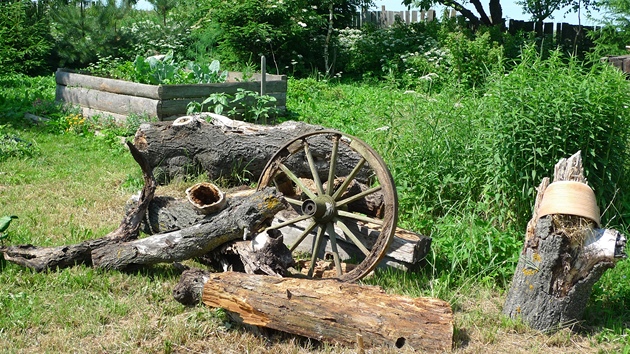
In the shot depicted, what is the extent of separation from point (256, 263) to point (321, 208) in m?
0.75

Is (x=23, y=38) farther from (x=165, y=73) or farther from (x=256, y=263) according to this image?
(x=256, y=263)

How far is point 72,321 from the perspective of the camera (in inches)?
170

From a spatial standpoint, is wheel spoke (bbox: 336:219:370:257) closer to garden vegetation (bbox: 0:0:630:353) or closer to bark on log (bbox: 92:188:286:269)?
garden vegetation (bbox: 0:0:630:353)

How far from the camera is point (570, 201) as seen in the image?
4.23 metres

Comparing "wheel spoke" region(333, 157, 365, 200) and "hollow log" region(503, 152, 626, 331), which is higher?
"wheel spoke" region(333, 157, 365, 200)

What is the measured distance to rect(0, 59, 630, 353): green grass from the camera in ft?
13.7

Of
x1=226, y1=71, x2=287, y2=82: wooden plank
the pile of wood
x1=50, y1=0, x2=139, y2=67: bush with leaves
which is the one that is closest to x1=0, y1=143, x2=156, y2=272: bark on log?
the pile of wood

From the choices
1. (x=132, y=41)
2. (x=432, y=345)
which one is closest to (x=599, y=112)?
(x=432, y=345)

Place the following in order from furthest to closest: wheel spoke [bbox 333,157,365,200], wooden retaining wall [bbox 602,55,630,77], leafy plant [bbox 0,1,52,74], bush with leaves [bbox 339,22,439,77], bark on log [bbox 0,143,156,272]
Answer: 1. bush with leaves [bbox 339,22,439,77]
2. leafy plant [bbox 0,1,52,74]
3. wooden retaining wall [bbox 602,55,630,77]
4. wheel spoke [bbox 333,157,365,200]
5. bark on log [bbox 0,143,156,272]

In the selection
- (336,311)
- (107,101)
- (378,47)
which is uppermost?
(378,47)

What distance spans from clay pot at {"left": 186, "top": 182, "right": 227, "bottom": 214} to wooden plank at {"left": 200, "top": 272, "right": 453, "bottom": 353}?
964mm

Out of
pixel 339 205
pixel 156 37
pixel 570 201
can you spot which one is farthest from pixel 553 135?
pixel 156 37

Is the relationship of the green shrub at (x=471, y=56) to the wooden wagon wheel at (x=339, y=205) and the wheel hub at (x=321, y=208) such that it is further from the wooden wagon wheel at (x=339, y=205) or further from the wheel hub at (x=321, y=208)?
the wheel hub at (x=321, y=208)

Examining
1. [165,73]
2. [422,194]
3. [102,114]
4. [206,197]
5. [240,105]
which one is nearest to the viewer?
[206,197]
